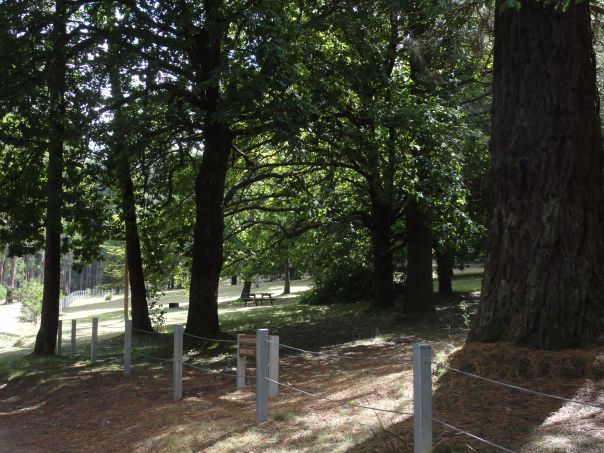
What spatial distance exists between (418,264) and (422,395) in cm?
1490

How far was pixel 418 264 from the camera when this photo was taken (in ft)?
64.7

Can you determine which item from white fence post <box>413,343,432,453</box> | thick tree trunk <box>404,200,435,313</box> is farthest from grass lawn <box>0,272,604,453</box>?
thick tree trunk <box>404,200,435,313</box>

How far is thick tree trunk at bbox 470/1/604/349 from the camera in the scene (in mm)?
6816

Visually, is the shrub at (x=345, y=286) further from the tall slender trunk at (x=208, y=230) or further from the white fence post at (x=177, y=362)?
the white fence post at (x=177, y=362)

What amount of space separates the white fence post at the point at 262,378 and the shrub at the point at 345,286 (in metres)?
24.0

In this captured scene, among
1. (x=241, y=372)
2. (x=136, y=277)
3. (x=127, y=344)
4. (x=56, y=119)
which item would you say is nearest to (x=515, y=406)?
(x=241, y=372)

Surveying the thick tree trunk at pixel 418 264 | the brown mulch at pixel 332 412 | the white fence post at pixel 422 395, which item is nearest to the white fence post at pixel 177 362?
the brown mulch at pixel 332 412

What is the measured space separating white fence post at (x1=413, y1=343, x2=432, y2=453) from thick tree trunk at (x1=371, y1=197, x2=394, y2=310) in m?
16.4

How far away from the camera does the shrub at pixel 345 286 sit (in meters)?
31.9

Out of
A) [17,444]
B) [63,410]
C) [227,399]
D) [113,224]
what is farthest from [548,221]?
[113,224]

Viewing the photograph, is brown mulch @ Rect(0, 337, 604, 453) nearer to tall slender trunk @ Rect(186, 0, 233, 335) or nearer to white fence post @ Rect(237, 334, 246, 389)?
white fence post @ Rect(237, 334, 246, 389)

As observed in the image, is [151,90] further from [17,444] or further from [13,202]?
[17,444]

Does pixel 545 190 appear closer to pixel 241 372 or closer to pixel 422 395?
pixel 422 395

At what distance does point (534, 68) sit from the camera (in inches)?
289
